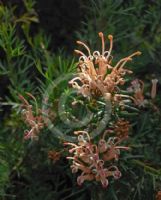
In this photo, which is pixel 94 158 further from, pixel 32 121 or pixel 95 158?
pixel 32 121

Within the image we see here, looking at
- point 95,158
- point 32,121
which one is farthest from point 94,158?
point 32,121

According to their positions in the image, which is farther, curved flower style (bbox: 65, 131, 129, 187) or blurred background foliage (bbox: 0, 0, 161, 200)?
blurred background foliage (bbox: 0, 0, 161, 200)

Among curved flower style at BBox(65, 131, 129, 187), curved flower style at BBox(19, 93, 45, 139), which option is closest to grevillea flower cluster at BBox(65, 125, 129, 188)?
curved flower style at BBox(65, 131, 129, 187)

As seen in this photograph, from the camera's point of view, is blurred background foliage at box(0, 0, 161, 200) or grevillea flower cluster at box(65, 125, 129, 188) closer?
grevillea flower cluster at box(65, 125, 129, 188)

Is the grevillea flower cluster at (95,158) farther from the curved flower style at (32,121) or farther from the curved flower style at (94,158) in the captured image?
the curved flower style at (32,121)

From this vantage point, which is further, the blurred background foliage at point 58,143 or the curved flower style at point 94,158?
the blurred background foliage at point 58,143

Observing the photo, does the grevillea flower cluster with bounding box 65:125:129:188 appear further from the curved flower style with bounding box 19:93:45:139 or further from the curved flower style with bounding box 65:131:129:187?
the curved flower style with bounding box 19:93:45:139

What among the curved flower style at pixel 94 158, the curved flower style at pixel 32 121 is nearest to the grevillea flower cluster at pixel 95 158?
the curved flower style at pixel 94 158

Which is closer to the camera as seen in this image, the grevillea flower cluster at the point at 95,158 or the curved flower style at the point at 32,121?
the grevillea flower cluster at the point at 95,158
